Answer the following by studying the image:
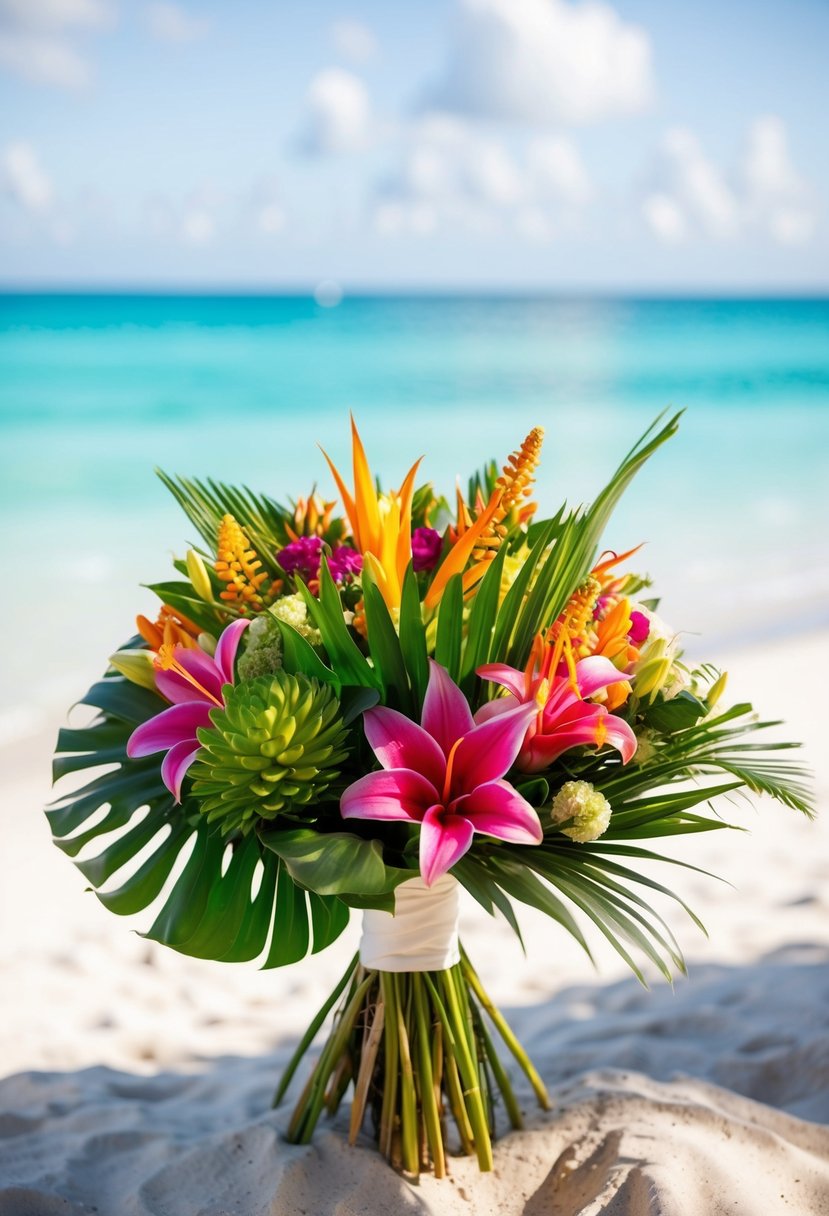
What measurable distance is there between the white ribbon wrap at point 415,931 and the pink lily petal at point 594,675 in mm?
274

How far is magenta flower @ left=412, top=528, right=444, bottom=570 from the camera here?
1.01m

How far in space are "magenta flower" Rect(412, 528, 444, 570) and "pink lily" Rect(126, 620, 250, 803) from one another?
0.57ft

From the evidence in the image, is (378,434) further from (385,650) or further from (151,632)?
(385,650)

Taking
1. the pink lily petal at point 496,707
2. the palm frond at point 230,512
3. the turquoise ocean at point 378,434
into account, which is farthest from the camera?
the turquoise ocean at point 378,434

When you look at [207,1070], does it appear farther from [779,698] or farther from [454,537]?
[779,698]

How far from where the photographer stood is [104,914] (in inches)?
97.7

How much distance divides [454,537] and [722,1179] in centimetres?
74

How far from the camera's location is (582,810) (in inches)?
33.2

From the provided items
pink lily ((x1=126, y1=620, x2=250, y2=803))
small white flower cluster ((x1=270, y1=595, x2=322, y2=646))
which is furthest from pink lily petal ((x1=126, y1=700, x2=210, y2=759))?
small white flower cluster ((x1=270, y1=595, x2=322, y2=646))

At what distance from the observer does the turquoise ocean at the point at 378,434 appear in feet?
18.4

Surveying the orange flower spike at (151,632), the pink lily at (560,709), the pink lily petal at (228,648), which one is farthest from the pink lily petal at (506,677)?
the orange flower spike at (151,632)

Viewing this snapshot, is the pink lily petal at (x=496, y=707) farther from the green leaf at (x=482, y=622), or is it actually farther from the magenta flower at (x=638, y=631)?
the magenta flower at (x=638, y=631)

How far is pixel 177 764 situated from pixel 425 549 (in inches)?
11.9

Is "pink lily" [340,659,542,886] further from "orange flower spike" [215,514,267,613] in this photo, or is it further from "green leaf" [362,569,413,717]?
"orange flower spike" [215,514,267,613]
